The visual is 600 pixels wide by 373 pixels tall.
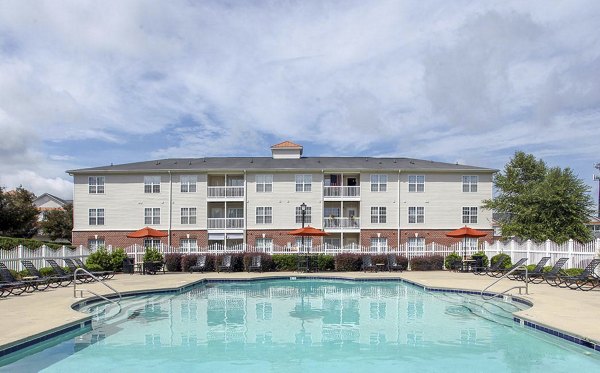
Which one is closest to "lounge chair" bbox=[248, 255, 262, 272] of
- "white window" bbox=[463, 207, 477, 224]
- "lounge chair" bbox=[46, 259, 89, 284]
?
"lounge chair" bbox=[46, 259, 89, 284]

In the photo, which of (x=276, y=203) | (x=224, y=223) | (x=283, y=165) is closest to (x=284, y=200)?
(x=276, y=203)

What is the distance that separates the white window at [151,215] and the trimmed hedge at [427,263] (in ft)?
64.0

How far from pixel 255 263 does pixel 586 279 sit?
15287mm

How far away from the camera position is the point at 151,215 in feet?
119

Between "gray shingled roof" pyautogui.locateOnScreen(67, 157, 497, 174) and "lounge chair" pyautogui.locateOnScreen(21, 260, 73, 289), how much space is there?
16.9 meters

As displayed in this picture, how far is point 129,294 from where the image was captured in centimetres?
1702

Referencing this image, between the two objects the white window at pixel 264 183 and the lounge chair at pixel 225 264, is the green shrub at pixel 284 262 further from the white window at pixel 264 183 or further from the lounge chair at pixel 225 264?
the white window at pixel 264 183

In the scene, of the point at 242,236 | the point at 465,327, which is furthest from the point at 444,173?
the point at 465,327

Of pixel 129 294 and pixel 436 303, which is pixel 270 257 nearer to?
pixel 129 294

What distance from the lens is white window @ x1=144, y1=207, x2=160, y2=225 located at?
118 ft

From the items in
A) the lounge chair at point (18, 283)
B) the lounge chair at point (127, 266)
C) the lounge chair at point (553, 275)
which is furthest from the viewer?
the lounge chair at point (127, 266)

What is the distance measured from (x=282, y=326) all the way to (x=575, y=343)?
6.64m

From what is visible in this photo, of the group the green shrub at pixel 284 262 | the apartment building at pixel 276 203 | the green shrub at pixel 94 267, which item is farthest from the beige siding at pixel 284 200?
the green shrub at pixel 94 267

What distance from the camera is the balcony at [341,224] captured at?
36.0m
